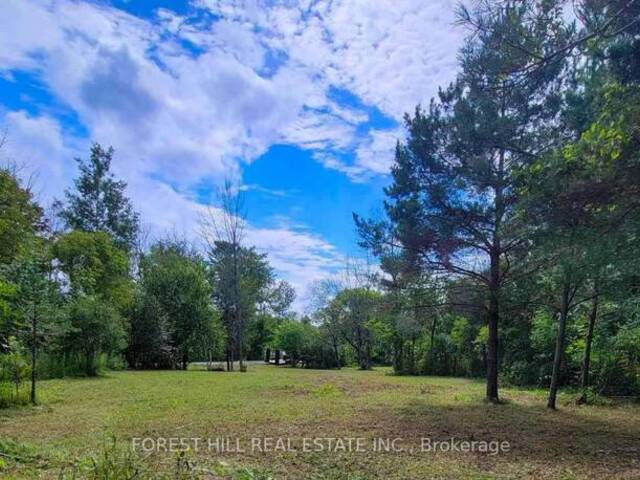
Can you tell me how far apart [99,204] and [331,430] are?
25.4m

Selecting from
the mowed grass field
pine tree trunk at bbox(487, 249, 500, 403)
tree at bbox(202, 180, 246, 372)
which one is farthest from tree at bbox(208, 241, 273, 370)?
pine tree trunk at bbox(487, 249, 500, 403)

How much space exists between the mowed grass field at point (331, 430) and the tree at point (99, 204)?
17.7 metres

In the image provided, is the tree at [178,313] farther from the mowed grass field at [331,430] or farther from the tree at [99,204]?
the mowed grass field at [331,430]

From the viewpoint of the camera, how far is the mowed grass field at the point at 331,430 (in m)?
4.70

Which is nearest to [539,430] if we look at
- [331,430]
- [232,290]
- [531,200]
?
[331,430]

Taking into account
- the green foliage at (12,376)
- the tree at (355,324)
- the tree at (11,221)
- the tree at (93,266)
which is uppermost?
the tree at (11,221)

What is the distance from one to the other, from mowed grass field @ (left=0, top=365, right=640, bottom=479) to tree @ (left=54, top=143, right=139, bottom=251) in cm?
1771

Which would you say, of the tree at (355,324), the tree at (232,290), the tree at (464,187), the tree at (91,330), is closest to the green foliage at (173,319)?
the tree at (232,290)

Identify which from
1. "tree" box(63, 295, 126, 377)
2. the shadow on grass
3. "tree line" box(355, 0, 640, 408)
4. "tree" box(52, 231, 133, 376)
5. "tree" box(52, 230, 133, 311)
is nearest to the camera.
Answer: "tree line" box(355, 0, 640, 408)

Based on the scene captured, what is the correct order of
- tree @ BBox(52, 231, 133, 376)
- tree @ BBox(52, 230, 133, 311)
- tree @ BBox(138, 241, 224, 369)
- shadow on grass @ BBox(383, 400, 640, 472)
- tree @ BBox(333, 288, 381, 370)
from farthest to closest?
tree @ BBox(333, 288, 381, 370)
tree @ BBox(138, 241, 224, 369)
tree @ BBox(52, 230, 133, 311)
tree @ BBox(52, 231, 133, 376)
shadow on grass @ BBox(383, 400, 640, 472)

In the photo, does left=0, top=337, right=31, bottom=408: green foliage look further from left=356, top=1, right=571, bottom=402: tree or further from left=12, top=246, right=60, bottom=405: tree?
left=356, top=1, right=571, bottom=402: tree

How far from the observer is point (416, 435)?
21.7 feet

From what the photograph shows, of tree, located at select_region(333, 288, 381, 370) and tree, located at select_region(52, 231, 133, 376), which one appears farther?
tree, located at select_region(333, 288, 381, 370)

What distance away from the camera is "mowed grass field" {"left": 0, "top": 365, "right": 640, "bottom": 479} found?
4.70 m
